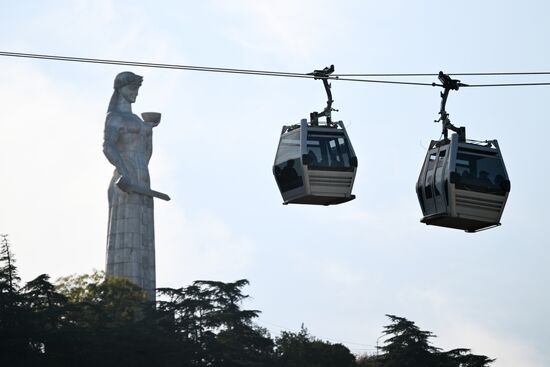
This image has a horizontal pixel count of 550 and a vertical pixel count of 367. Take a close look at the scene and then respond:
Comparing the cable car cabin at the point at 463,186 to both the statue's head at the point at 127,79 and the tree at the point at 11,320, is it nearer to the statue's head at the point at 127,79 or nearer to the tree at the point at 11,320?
the tree at the point at 11,320

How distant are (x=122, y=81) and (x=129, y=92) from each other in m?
0.81

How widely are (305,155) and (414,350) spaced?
5764 centimetres

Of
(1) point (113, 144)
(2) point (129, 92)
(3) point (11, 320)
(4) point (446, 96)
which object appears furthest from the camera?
(2) point (129, 92)

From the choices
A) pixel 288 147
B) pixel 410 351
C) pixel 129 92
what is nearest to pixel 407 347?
pixel 410 351

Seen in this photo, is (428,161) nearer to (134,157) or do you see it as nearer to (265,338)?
(265,338)

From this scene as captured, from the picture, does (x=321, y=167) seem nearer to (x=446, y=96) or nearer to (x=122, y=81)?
(x=446, y=96)

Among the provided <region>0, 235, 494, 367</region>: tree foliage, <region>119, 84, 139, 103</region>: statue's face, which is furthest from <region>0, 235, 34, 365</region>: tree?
<region>119, 84, 139, 103</region>: statue's face

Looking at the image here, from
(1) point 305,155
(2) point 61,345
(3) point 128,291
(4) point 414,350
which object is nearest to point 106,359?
(2) point 61,345

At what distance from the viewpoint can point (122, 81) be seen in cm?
11062

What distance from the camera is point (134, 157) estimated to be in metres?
111

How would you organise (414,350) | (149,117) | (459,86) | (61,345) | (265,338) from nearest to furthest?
1. (459,86)
2. (61,345)
3. (265,338)
4. (414,350)
5. (149,117)

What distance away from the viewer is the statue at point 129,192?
10769cm

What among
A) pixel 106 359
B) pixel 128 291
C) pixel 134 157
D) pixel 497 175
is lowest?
pixel 497 175

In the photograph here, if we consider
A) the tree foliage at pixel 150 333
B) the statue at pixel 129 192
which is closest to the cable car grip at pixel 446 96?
the tree foliage at pixel 150 333
